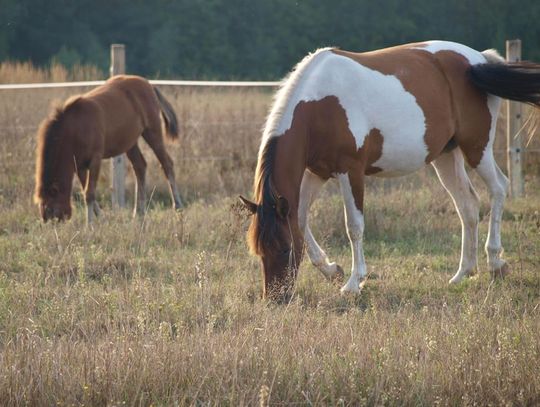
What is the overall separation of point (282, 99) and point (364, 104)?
67 centimetres

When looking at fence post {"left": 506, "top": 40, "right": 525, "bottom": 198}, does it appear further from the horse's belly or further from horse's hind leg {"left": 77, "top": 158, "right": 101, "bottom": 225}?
horse's hind leg {"left": 77, "top": 158, "right": 101, "bottom": 225}

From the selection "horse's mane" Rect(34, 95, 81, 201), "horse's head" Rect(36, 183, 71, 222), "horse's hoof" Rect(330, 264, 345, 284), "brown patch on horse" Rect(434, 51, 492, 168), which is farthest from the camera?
"horse's mane" Rect(34, 95, 81, 201)

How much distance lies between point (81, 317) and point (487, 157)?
3770 millimetres

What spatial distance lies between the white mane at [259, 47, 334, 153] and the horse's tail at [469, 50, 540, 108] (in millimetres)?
1461

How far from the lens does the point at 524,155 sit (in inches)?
516

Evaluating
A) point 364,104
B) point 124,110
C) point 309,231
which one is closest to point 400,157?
point 364,104

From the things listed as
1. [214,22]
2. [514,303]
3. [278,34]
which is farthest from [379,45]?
[514,303]

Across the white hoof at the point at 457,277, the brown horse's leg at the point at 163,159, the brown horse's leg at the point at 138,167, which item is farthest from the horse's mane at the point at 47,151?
the white hoof at the point at 457,277

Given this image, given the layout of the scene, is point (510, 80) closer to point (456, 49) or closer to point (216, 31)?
point (456, 49)

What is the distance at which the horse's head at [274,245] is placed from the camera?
240 inches

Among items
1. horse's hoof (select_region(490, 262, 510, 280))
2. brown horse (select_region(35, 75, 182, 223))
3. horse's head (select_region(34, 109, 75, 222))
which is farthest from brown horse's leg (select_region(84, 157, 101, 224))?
horse's hoof (select_region(490, 262, 510, 280))

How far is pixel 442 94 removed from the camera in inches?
291

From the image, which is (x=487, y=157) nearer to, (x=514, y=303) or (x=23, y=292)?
(x=514, y=303)

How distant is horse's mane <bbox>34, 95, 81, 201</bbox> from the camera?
9711 mm
